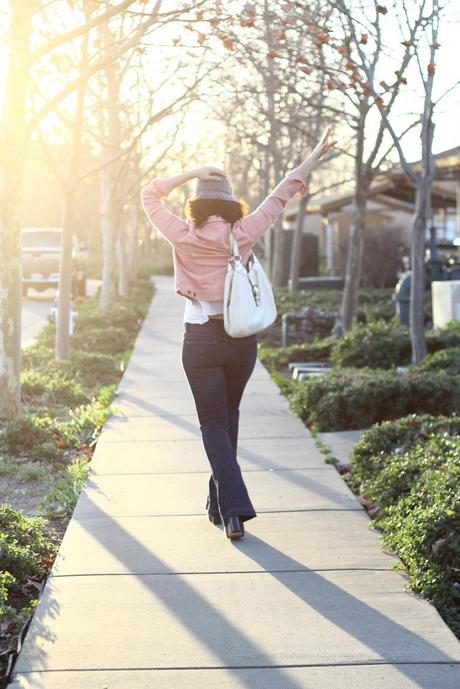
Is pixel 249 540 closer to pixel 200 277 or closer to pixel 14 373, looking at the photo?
pixel 200 277

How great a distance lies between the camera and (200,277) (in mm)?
5562

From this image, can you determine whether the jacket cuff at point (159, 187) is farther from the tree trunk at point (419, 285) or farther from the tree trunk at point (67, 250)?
the tree trunk at point (67, 250)

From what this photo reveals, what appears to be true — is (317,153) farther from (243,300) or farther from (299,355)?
(299,355)

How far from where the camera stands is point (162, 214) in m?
5.58

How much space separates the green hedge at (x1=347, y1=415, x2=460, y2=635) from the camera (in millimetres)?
4723

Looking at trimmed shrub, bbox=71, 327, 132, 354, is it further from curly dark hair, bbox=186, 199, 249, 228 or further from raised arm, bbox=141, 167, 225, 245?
curly dark hair, bbox=186, 199, 249, 228

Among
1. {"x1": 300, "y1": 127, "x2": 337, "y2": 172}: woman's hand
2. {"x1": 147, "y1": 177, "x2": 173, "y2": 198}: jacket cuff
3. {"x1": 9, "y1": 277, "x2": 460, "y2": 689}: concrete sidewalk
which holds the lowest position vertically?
{"x1": 9, "y1": 277, "x2": 460, "y2": 689}: concrete sidewalk

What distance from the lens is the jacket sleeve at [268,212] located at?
5.55 m

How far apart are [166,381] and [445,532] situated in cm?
775

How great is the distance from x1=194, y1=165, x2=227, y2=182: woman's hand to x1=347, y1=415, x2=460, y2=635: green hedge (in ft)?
6.26

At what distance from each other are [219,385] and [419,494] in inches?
45.6

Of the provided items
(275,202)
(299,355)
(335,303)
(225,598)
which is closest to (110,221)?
(335,303)

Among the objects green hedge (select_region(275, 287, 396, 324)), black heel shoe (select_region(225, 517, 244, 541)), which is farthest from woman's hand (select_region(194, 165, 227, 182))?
green hedge (select_region(275, 287, 396, 324))

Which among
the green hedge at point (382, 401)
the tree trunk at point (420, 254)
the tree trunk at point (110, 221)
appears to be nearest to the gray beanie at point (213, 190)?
the green hedge at point (382, 401)
